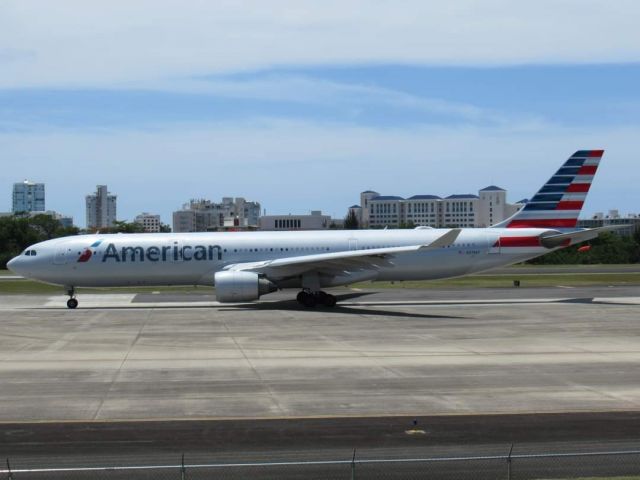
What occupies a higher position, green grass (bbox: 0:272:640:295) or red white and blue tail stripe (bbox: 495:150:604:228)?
red white and blue tail stripe (bbox: 495:150:604:228)

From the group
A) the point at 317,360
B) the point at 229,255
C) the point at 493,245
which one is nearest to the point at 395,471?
the point at 317,360

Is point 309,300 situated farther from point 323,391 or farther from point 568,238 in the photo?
point 323,391

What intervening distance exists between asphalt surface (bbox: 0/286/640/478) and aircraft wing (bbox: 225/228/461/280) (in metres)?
3.18

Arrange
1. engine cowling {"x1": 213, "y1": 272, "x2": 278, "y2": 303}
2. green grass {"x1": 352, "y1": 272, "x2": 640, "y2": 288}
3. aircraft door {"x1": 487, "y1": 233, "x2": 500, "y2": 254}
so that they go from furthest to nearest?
green grass {"x1": 352, "y1": 272, "x2": 640, "y2": 288} → aircraft door {"x1": 487, "y1": 233, "x2": 500, "y2": 254} → engine cowling {"x1": 213, "y1": 272, "x2": 278, "y2": 303}

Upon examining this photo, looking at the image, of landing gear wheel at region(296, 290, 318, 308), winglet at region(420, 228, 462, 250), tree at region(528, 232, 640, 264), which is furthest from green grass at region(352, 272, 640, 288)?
tree at region(528, 232, 640, 264)

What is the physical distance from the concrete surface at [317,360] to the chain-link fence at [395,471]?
381 centimetres

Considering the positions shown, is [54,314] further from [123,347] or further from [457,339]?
[457,339]

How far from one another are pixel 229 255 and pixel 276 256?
2.35 m

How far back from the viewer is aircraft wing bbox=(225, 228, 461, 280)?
36.4 meters

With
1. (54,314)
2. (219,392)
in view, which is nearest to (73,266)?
(54,314)

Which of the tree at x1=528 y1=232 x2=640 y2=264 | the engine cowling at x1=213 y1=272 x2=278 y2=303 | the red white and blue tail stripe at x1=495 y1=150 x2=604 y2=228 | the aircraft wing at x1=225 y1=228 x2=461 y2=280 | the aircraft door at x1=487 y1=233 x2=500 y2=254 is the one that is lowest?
the tree at x1=528 y1=232 x2=640 y2=264

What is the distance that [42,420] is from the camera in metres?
15.1

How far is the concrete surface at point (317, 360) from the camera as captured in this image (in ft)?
53.7

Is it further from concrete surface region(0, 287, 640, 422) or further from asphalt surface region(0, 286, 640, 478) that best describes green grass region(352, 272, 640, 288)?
asphalt surface region(0, 286, 640, 478)
